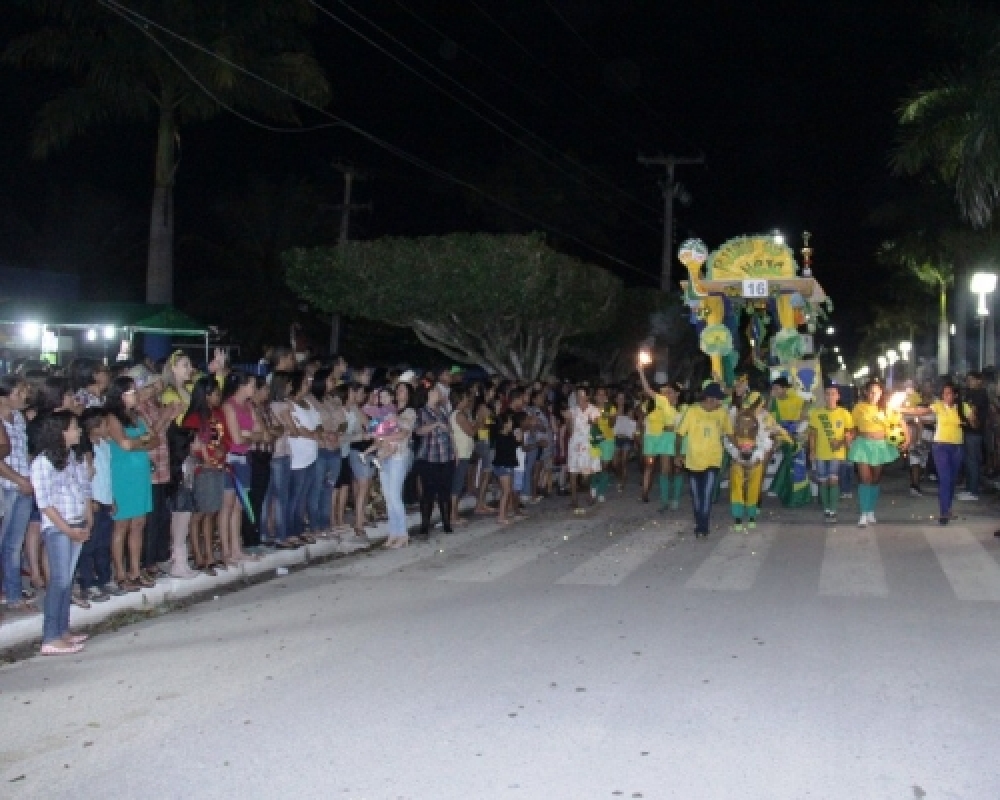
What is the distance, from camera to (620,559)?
42.3 feet

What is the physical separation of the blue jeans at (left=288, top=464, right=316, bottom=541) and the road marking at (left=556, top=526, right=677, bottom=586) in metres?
3.16

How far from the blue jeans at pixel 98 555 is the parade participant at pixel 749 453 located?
7.66 meters

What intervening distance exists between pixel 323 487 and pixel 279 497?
120 cm

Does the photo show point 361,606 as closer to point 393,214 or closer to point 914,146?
point 914,146

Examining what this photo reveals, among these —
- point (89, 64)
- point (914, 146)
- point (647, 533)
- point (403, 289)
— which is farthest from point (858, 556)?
point (89, 64)

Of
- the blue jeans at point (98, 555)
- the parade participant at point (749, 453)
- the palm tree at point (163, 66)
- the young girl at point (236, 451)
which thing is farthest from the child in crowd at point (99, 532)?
the palm tree at point (163, 66)

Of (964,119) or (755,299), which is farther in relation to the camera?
(964,119)

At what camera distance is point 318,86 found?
2734 cm

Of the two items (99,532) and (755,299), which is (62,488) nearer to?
(99,532)

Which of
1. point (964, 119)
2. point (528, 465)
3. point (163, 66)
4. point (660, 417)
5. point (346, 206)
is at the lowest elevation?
point (528, 465)

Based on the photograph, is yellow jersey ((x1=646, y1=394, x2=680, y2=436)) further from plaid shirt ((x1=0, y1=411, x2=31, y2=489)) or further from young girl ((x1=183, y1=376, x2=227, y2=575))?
plaid shirt ((x1=0, y1=411, x2=31, y2=489))

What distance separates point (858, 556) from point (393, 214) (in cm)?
3882

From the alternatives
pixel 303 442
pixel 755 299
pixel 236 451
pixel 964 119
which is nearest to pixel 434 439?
pixel 303 442

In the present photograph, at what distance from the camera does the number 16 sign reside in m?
20.0
